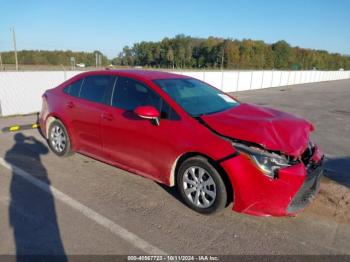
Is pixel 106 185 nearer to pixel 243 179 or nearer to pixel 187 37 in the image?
pixel 243 179

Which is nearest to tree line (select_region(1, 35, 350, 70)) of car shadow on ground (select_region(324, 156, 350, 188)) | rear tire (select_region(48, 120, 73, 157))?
car shadow on ground (select_region(324, 156, 350, 188))

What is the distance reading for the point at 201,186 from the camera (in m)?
3.43

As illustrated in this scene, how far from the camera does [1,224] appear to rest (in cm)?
312

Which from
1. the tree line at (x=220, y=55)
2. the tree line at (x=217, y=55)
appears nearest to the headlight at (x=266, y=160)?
the tree line at (x=217, y=55)

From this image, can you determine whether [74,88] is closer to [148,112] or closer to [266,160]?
[148,112]

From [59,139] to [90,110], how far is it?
1184mm

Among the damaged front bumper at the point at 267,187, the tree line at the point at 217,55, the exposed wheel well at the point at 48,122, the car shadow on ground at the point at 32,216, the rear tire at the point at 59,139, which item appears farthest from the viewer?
the tree line at the point at 217,55

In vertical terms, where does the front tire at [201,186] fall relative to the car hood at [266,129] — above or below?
below

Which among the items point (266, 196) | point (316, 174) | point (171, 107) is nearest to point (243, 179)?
point (266, 196)

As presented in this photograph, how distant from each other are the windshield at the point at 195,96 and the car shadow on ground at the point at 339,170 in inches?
79.1

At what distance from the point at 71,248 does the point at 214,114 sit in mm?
2197

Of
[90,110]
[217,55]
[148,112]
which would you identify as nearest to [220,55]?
[217,55]

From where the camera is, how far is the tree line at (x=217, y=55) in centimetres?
9438

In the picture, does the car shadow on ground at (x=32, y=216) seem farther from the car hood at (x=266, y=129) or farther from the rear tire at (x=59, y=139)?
the car hood at (x=266, y=129)
